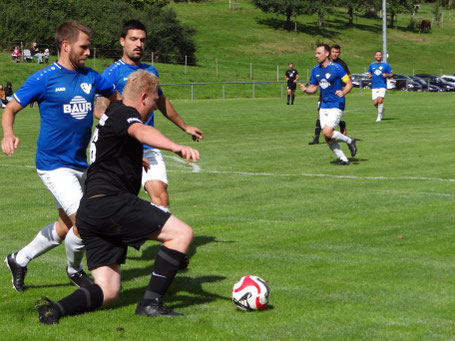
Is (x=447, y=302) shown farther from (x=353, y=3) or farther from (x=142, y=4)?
(x=353, y=3)

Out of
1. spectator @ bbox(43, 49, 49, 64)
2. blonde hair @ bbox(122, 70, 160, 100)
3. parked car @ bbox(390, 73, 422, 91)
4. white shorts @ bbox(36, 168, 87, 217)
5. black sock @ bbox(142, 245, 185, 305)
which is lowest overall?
parked car @ bbox(390, 73, 422, 91)

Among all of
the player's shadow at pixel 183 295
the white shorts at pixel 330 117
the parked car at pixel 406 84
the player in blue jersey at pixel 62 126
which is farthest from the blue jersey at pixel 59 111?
the parked car at pixel 406 84

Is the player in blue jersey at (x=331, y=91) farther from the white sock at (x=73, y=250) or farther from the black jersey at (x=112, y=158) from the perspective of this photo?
the black jersey at (x=112, y=158)

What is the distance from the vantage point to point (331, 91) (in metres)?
16.6

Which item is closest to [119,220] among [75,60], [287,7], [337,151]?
[75,60]

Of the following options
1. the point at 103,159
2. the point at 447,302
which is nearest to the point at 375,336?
the point at 447,302

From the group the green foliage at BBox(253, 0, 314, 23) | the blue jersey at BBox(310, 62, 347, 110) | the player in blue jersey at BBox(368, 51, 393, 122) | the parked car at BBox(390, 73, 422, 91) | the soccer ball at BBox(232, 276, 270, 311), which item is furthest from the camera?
the green foliage at BBox(253, 0, 314, 23)

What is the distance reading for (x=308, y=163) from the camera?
1630 centimetres

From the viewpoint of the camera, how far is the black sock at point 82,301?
19.4 ft

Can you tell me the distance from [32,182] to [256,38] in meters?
81.8

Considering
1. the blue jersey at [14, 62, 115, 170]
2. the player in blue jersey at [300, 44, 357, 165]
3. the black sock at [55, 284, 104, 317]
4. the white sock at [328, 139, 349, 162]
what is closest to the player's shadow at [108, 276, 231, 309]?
the black sock at [55, 284, 104, 317]

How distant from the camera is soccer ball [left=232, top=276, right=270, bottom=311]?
602 cm

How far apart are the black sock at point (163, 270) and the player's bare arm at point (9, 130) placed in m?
1.76

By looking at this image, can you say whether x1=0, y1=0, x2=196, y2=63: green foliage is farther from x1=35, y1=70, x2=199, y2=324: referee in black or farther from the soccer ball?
the soccer ball
